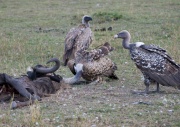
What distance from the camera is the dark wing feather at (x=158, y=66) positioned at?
829 cm

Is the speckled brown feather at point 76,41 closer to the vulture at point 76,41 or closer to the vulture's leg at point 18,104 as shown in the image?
the vulture at point 76,41

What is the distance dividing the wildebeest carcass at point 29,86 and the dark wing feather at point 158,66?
1.26 m

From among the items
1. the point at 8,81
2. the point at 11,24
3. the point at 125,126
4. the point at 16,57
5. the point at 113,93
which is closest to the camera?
the point at 125,126

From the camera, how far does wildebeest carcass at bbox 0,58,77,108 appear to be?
7711 mm

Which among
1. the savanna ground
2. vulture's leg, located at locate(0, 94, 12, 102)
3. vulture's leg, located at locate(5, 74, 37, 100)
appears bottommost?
the savanna ground

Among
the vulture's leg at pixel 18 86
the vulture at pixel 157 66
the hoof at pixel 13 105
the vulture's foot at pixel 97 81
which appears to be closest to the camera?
the hoof at pixel 13 105

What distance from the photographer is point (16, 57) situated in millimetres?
11297

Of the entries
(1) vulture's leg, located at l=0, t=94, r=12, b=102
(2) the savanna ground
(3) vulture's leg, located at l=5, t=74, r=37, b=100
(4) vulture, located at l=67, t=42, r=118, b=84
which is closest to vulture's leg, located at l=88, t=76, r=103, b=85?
(4) vulture, located at l=67, t=42, r=118, b=84

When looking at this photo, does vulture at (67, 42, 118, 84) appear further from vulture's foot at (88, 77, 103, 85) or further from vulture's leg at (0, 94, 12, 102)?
vulture's leg at (0, 94, 12, 102)

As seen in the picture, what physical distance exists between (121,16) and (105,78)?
21.6 feet

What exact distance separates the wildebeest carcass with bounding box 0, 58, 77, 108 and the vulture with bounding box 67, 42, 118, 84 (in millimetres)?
664

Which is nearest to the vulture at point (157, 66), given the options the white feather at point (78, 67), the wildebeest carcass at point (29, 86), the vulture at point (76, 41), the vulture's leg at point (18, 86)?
the white feather at point (78, 67)

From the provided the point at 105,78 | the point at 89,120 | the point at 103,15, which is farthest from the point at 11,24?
the point at 89,120

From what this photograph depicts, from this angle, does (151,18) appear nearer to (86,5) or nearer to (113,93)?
(86,5)
